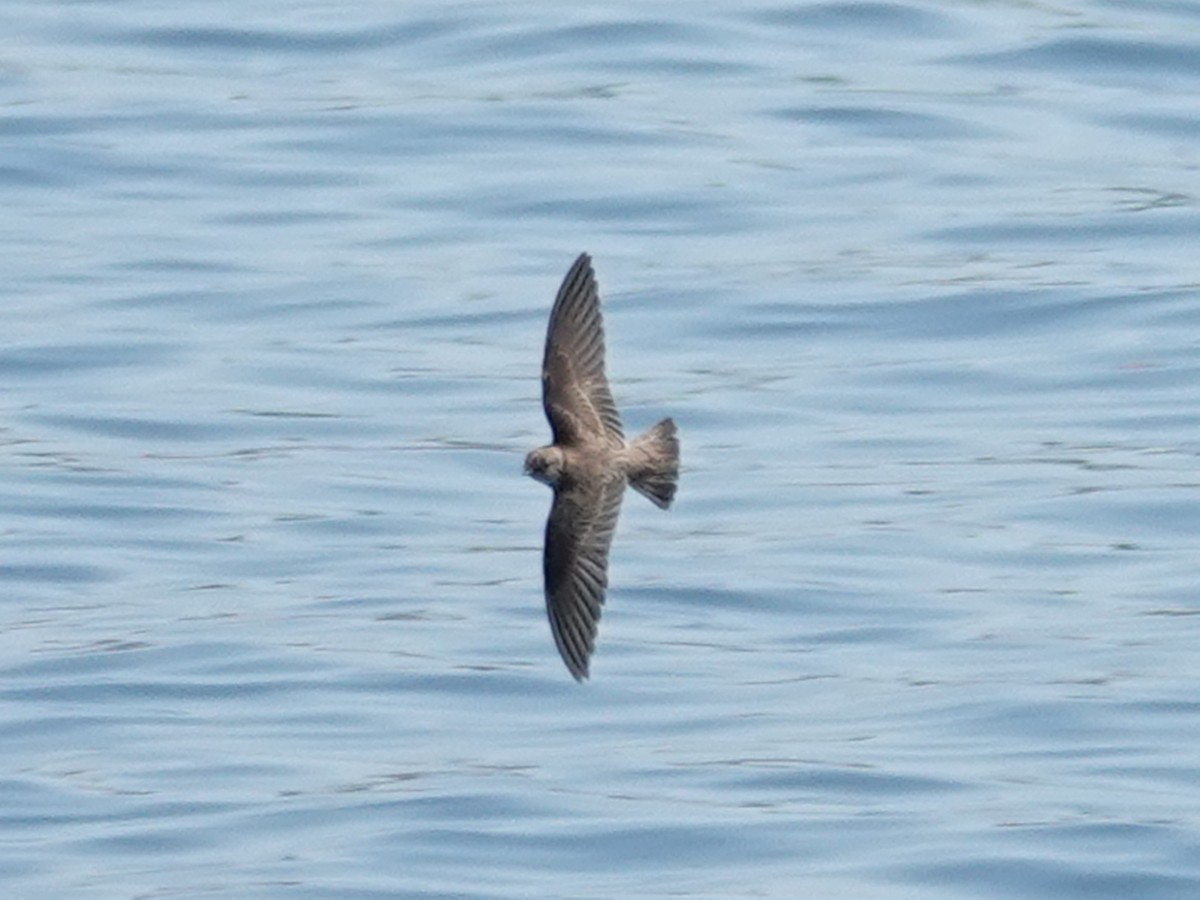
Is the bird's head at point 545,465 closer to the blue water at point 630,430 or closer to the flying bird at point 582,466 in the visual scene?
the flying bird at point 582,466

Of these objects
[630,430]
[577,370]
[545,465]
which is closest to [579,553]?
[545,465]

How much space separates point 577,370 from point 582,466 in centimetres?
34

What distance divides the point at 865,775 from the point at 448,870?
1.41m

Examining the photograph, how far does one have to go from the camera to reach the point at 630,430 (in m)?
14.9

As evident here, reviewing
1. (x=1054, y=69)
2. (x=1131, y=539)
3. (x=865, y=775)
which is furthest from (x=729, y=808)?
(x=1054, y=69)

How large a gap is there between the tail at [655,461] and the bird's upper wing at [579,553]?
0.05 meters

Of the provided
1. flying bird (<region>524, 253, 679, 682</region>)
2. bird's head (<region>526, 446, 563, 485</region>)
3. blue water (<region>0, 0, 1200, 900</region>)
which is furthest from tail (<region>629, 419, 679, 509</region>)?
blue water (<region>0, 0, 1200, 900</region>)

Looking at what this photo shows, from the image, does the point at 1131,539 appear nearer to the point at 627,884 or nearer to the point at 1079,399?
the point at 1079,399

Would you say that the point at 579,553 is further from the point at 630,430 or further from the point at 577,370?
the point at 630,430

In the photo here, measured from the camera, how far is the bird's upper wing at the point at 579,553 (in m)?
8.83

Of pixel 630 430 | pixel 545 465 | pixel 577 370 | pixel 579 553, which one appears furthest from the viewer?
pixel 630 430

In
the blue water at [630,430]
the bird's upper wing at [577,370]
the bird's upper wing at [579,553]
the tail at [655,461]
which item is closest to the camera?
the bird's upper wing at [579,553]

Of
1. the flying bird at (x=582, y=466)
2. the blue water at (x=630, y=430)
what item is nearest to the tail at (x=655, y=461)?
the flying bird at (x=582, y=466)

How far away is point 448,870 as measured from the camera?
1086cm
